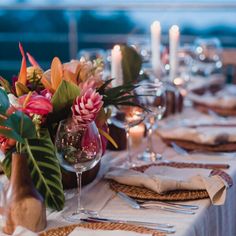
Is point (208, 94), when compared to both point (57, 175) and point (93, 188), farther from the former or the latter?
point (57, 175)

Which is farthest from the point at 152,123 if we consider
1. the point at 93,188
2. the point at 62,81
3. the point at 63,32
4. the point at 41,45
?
the point at 63,32

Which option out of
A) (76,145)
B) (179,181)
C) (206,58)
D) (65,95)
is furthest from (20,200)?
(206,58)

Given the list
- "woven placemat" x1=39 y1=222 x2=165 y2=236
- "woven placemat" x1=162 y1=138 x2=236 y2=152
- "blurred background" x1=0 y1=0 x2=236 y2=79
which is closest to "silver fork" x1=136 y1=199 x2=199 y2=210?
"woven placemat" x1=39 y1=222 x2=165 y2=236

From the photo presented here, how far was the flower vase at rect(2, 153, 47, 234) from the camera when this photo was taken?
1220mm

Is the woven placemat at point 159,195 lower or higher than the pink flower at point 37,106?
lower

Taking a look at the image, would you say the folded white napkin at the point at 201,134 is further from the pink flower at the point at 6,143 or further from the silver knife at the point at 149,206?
the pink flower at the point at 6,143

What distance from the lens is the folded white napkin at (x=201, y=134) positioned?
1.90 m

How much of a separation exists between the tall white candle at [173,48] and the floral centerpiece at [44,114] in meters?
0.81

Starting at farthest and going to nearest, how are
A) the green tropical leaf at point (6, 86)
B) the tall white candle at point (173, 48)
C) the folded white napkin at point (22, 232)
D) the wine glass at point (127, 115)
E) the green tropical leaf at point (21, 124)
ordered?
the tall white candle at point (173, 48) < the wine glass at point (127, 115) < the green tropical leaf at point (6, 86) < the green tropical leaf at point (21, 124) < the folded white napkin at point (22, 232)

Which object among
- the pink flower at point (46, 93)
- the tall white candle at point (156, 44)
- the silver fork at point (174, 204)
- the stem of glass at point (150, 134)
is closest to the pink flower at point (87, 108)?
the pink flower at point (46, 93)

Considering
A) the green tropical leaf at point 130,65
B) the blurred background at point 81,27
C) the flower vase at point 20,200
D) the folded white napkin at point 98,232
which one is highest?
the green tropical leaf at point 130,65

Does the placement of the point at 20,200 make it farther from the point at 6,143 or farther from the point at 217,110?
the point at 217,110

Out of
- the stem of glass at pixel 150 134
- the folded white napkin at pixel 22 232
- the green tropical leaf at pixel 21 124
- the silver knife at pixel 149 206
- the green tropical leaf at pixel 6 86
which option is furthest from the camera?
the stem of glass at pixel 150 134

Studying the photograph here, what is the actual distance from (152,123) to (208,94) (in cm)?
90
